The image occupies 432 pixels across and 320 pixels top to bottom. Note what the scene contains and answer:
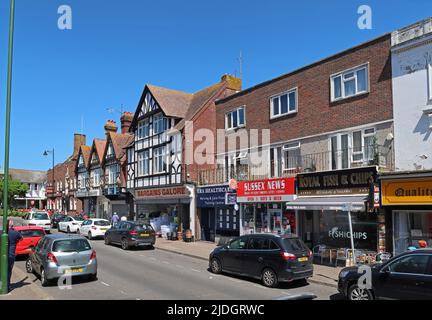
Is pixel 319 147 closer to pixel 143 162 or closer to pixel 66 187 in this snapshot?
pixel 143 162

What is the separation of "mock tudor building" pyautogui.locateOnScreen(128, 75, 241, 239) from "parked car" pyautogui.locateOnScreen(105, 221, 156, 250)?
4.66 m

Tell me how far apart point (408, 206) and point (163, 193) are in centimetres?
1860

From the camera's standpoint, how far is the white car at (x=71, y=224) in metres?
31.2

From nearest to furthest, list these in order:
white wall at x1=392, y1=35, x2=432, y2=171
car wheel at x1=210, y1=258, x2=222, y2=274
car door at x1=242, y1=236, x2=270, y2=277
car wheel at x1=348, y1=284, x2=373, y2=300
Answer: car wheel at x1=348, y1=284, x2=373, y2=300, car door at x1=242, y1=236, x2=270, y2=277, white wall at x1=392, y1=35, x2=432, y2=171, car wheel at x1=210, y1=258, x2=222, y2=274

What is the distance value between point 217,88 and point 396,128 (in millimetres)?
15081

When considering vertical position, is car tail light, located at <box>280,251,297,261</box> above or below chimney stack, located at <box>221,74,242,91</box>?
below

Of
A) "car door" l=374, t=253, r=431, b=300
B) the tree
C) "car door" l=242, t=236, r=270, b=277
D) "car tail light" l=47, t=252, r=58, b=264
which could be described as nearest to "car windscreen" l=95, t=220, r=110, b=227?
"car tail light" l=47, t=252, r=58, b=264

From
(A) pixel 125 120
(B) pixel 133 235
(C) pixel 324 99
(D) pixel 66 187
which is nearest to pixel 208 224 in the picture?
(B) pixel 133 235

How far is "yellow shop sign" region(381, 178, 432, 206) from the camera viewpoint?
14.0 metres

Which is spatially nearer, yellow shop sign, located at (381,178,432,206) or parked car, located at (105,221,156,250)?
yellow shop sign, located at (381,178,432,206)

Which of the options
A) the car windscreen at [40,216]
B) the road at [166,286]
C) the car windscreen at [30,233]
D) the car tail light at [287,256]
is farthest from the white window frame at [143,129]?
the car tail light at [287,256]

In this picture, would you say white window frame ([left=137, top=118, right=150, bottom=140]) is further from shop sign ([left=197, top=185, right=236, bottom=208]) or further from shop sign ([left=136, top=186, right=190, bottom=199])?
shop sign ([left=197, top=185, right=236, bottom=208])

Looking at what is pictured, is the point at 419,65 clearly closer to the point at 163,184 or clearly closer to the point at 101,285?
the point at 101,285
